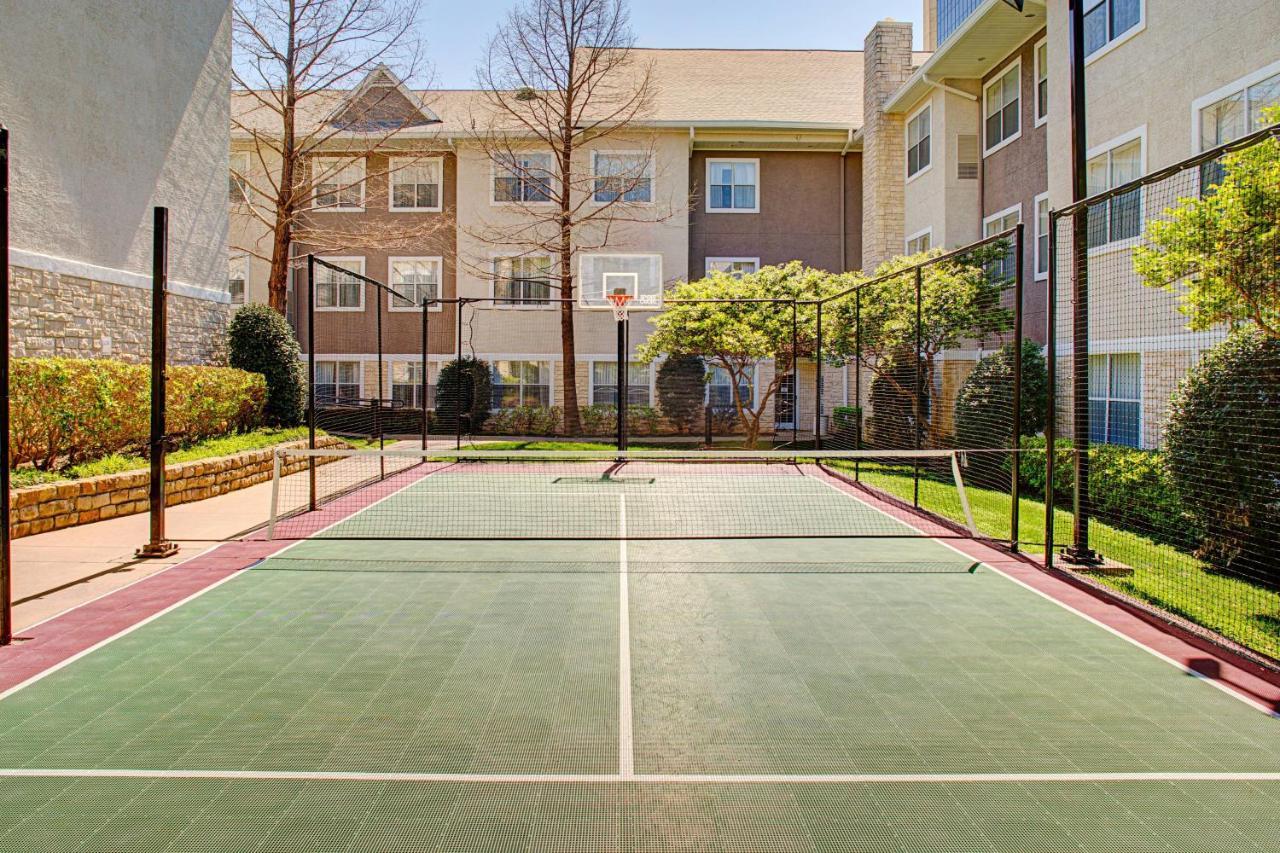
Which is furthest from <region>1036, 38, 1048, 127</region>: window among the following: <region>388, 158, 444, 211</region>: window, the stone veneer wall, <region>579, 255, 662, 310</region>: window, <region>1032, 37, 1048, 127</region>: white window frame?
the stone veneer wall

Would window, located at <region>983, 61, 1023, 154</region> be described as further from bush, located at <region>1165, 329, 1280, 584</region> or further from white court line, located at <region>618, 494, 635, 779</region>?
white court line, located at <region>618, 494, 635, 779</region>

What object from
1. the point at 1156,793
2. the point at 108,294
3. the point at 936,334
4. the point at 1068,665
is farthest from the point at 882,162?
the point at 1156,793

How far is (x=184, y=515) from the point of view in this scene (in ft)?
Result: 35.6

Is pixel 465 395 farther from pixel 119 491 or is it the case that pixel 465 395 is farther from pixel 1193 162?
pixel 1193 162

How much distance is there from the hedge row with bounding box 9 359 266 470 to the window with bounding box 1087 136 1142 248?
13618 mm

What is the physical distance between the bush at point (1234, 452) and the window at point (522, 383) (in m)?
18.5

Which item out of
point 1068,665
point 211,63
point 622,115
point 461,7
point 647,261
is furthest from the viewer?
point 622,115

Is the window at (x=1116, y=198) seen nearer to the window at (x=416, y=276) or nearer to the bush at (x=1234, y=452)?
the bush at (x=1234, y=452)

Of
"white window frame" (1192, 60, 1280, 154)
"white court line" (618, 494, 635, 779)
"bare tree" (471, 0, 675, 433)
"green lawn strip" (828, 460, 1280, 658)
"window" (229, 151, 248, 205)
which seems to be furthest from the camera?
"window" (229, 151, 248, 205)

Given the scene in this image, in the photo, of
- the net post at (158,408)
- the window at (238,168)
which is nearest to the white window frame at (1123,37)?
the net post at (158,408)

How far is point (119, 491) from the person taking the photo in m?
10.5

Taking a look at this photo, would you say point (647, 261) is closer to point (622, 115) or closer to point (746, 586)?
point (622, 115)

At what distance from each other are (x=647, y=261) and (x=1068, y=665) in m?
16.5

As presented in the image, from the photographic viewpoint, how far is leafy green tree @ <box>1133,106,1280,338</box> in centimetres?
779
